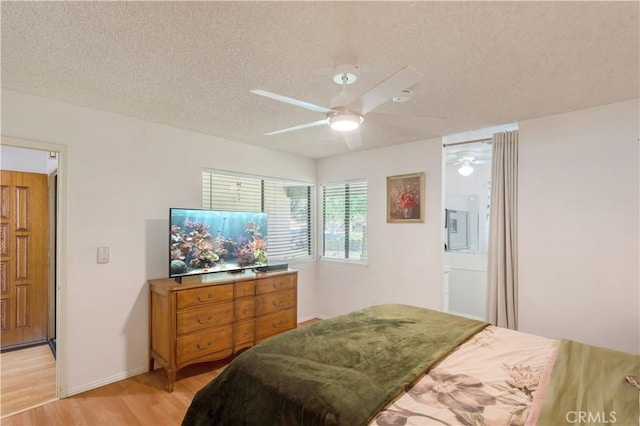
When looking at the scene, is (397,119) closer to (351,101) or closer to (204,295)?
(351,101)

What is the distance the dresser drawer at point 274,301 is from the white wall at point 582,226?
2.39m

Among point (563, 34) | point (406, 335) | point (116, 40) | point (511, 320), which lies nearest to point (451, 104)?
point (563, 34)

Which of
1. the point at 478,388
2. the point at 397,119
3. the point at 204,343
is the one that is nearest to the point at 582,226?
the point at 397,119

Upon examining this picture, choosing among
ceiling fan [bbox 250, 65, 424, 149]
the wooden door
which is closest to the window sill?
ceiling fan [bbox 250, 65, 424, 149]

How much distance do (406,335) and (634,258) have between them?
2072 millimetres

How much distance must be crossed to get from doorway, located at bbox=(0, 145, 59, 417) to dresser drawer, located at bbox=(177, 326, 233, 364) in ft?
5.86

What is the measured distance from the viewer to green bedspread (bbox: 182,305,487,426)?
133 centimetres

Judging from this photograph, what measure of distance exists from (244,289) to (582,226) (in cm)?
317

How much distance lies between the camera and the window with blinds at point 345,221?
450cm

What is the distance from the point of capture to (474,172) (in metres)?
4.91

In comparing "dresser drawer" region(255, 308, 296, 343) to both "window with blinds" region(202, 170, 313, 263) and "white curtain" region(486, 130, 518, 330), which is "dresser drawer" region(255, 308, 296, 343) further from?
"white curtain" region(486, 130, 518, 330)

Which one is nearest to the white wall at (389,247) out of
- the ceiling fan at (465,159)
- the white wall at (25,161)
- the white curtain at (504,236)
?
the white curtain at (504,236)

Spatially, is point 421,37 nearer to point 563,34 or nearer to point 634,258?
point 563,34

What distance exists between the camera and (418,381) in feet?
4.88
